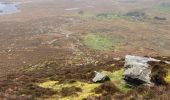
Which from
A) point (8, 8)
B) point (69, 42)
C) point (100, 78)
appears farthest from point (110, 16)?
point (100, 78)

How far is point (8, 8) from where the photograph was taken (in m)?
116

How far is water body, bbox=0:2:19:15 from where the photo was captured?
107 metres

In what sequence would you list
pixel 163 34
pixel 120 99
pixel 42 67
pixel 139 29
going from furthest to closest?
pixel 139 29, pixel 163 34, pixel 42 67, pixel 120 99

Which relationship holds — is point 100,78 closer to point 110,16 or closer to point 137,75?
point 137,75

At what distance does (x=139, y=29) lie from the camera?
82688 millimetres

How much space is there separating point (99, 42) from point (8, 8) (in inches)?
2239

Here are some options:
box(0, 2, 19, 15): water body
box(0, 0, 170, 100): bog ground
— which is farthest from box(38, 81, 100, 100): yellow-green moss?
box(0, 2, 19, 15): water body

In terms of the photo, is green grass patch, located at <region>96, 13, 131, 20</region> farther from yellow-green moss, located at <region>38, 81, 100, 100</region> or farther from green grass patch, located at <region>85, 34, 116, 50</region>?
yellow-green moss, located at <region>38, 81, 100, 100</region>

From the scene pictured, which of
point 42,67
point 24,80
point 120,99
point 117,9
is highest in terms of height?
point 120,99

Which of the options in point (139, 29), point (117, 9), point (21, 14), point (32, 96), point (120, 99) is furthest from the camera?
point (117, 9)

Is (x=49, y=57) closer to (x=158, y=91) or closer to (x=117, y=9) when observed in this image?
(x=158, y=91)

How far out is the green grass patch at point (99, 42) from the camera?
6105 cm

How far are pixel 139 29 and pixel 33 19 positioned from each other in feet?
85.5

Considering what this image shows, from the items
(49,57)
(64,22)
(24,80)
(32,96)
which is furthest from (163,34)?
(32,96)
